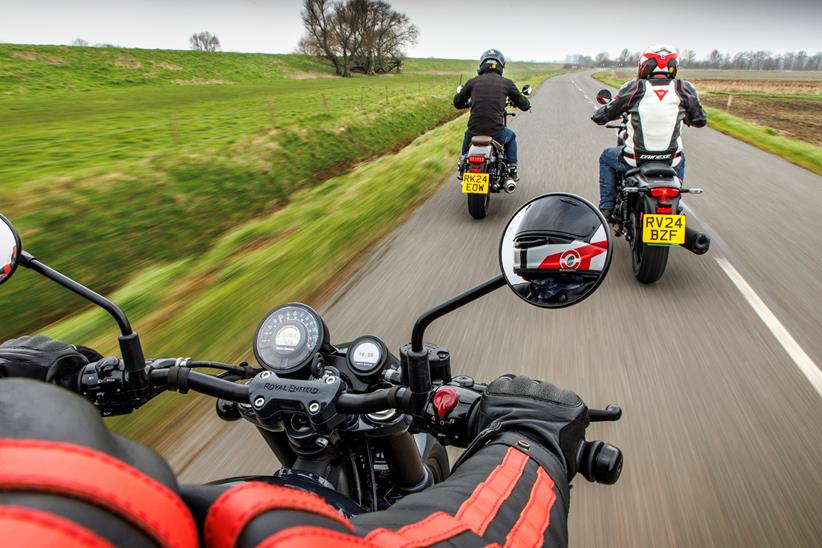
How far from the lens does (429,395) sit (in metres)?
1.47

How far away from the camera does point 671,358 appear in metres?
3.66

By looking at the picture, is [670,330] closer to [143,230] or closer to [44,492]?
[44,492]

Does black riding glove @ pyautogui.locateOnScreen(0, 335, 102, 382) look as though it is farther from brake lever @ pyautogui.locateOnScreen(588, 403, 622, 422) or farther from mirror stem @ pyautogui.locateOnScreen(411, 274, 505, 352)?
brake lever @ pyautogui.locateOnScreen(588, 403, 622, 422)

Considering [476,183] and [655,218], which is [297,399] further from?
[476,183]

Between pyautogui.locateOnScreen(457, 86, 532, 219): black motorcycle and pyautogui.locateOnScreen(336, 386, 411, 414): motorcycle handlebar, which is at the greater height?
pyautogui.locateOnScreen(336, 386, 411, 414): motorcycle handlebar

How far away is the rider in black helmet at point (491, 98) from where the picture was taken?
7.60m

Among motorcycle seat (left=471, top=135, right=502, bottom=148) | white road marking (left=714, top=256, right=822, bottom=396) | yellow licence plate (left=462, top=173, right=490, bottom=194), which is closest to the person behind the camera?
white road marking (left=714, top=256, right=822, bottom=396)

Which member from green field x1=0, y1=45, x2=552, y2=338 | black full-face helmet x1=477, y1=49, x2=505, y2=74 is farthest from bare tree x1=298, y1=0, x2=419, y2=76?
black full-face helmet x1=477, y1=49, x2=505, y2=74

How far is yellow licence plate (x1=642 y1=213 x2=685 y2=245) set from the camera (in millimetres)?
4641

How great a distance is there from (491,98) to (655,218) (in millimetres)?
3703

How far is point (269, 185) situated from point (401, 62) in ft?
222

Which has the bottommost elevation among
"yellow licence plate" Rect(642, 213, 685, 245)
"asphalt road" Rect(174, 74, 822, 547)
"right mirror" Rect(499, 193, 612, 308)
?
"asphalt road" Rect(174, 74, 822, 547)

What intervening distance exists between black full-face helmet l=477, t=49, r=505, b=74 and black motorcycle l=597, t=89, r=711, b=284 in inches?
128

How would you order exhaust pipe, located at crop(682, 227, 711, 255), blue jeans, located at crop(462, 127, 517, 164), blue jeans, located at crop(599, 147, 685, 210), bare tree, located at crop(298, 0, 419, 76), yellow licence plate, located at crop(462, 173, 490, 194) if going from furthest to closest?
bare tree, located at crop(298, 0, 419, 76), blue jeans, located at crop(462, 127, 517, 164), yellow licence plate, located at crop(462, 173, 490, 194), blue jeans, located at crop(599, 147, 685, 210), exhaust pipe, located at crop(682, 227, 711, 255)
